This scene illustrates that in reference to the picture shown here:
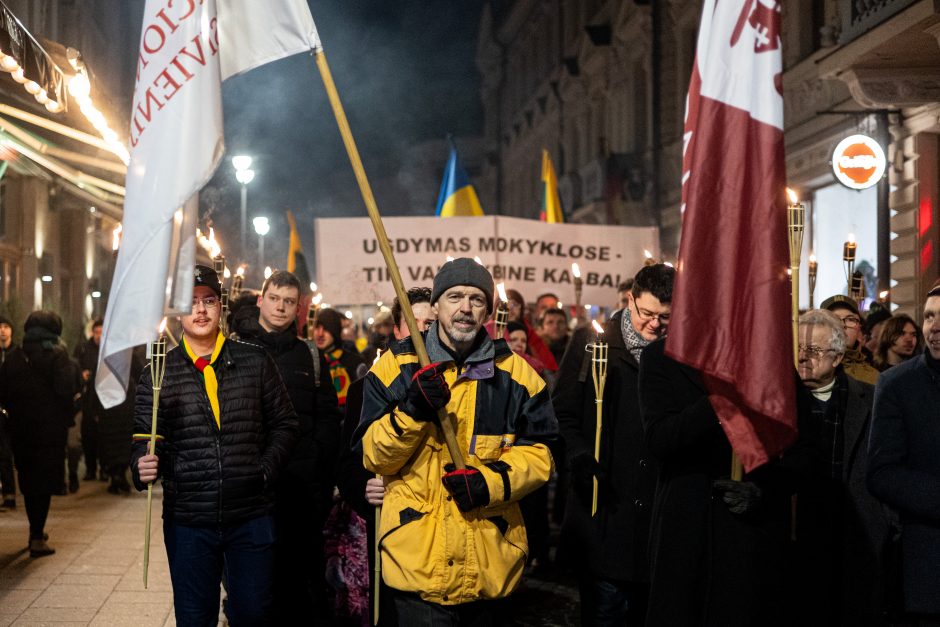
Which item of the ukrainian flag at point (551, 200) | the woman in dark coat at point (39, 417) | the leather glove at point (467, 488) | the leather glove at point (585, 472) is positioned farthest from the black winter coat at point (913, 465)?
the ukrainian flag at point (551, 200)

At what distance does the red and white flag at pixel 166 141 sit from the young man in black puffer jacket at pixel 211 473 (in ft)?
1.88

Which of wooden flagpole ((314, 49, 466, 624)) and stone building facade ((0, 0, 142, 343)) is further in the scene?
stone building facade ((0, 0, 142, 343))

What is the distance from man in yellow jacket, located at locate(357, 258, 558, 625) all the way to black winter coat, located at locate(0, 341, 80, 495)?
5.64 meters

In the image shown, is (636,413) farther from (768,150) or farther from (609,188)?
(609,188)

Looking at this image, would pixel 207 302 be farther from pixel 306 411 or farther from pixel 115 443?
pixel 115 443

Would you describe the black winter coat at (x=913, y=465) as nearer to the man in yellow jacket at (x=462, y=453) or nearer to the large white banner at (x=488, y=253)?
the man in yellow jacket at (x=462, y=453)

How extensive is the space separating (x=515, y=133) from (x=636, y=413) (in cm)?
4668

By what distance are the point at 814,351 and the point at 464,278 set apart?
5.17 ft

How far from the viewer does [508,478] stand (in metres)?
4.16

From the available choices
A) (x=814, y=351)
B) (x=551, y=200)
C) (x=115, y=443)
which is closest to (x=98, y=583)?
(x=115, y=443)

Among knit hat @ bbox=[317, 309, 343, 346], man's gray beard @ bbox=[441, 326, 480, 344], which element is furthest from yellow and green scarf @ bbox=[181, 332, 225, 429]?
knit hat @ bbox=[317, 309, 343, 346]

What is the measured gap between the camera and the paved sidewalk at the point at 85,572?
23.8ft

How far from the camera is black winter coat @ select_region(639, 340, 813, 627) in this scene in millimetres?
4215

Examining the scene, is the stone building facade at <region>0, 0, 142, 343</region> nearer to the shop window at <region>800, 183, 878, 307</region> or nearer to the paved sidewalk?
the paved sidewalk
